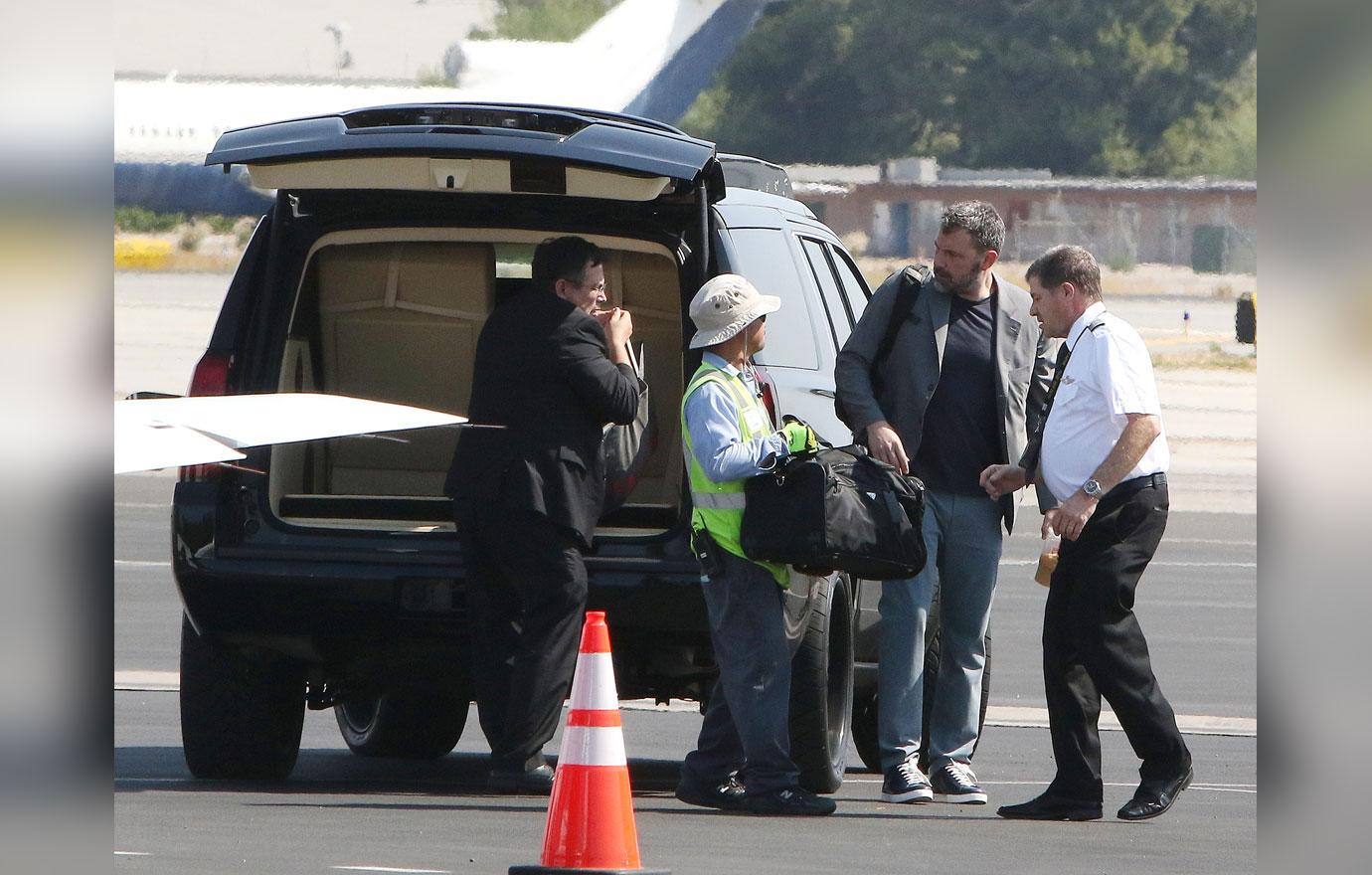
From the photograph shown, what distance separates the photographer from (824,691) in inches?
263

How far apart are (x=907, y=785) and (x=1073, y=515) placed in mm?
1018

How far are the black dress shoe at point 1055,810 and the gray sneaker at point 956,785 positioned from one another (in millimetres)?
243

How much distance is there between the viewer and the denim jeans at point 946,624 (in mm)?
6887

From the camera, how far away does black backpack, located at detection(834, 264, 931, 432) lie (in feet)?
22.8

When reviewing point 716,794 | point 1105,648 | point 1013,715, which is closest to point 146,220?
point 1013,715

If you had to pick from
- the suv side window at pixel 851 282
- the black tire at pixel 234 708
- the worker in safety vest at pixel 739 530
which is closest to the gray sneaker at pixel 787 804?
the worker in safety vest at pixel 739 530

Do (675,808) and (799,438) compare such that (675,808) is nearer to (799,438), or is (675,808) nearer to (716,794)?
(716,794)

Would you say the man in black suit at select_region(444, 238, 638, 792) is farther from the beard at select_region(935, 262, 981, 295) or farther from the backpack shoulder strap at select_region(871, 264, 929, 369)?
the beard at select_region(935, 262, 981, 295)

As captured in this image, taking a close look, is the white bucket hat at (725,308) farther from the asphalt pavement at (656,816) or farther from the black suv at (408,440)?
the asphalt pavement at (656,816)

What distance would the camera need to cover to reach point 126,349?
33.9m

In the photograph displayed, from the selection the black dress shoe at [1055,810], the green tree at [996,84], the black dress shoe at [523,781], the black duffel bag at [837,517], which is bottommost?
the black dress shoe at [1055,810]

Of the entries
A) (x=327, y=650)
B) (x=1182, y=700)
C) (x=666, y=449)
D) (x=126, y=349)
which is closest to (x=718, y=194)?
(x=666, y=449)
